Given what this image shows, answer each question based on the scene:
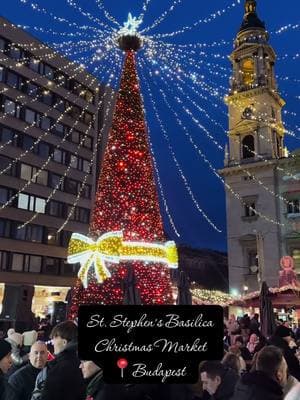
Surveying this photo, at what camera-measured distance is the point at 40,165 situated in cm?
4112

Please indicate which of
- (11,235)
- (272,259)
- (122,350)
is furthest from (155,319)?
(11,235)

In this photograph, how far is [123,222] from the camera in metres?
13.5

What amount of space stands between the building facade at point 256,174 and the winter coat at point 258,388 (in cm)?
3003

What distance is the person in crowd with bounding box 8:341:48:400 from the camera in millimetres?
4773

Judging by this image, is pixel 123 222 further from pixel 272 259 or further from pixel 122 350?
pixel 272 259

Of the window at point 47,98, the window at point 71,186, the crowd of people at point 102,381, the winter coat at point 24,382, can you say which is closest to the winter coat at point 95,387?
the crowd of people at point 102,381

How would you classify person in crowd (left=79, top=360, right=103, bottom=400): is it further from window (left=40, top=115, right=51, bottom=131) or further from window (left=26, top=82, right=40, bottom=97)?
window (left=40, top=115, right=51, bottom=131)

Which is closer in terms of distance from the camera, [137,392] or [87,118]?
[137,392]

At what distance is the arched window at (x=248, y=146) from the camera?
120 feet

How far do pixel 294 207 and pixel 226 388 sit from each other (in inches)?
1203

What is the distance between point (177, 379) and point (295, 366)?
138 inches

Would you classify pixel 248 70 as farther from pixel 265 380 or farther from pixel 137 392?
pixel 137 392

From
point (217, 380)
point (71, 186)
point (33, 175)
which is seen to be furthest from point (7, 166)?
point (217, 380)

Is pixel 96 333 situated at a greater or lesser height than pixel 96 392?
greater
